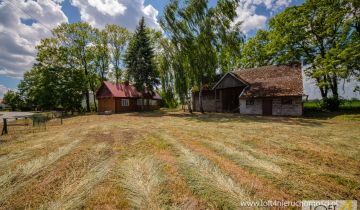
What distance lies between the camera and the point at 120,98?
2892 centimetres

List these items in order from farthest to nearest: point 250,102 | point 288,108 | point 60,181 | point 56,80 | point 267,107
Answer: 1. point 56,80
2. point 250,102
3. point 267,107
4. point 288,108
5. point 60,181

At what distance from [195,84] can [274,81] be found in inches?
393

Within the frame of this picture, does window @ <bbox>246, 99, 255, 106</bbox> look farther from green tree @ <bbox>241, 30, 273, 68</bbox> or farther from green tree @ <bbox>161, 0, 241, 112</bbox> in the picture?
green tree @ <bbox>241, 30, 273, 68</bbox>

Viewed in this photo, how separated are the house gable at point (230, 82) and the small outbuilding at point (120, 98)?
13828 millimetres

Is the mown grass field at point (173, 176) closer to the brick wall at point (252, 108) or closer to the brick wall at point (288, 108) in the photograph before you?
the brick wall at point (288, 108)

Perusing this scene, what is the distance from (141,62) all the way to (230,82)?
14.6 meters

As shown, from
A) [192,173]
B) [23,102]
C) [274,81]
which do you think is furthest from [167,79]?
[23,102]

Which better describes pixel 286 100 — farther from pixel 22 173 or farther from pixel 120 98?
pixel 120 98

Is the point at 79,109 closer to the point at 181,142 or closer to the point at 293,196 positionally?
the point at 181,142

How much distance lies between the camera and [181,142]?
24.1 ft

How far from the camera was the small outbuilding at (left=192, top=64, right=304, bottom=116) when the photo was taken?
19.1m

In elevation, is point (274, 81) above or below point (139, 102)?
above

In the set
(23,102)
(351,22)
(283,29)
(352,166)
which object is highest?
(283,29)

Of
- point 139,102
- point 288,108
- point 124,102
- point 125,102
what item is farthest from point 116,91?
point 288,108
